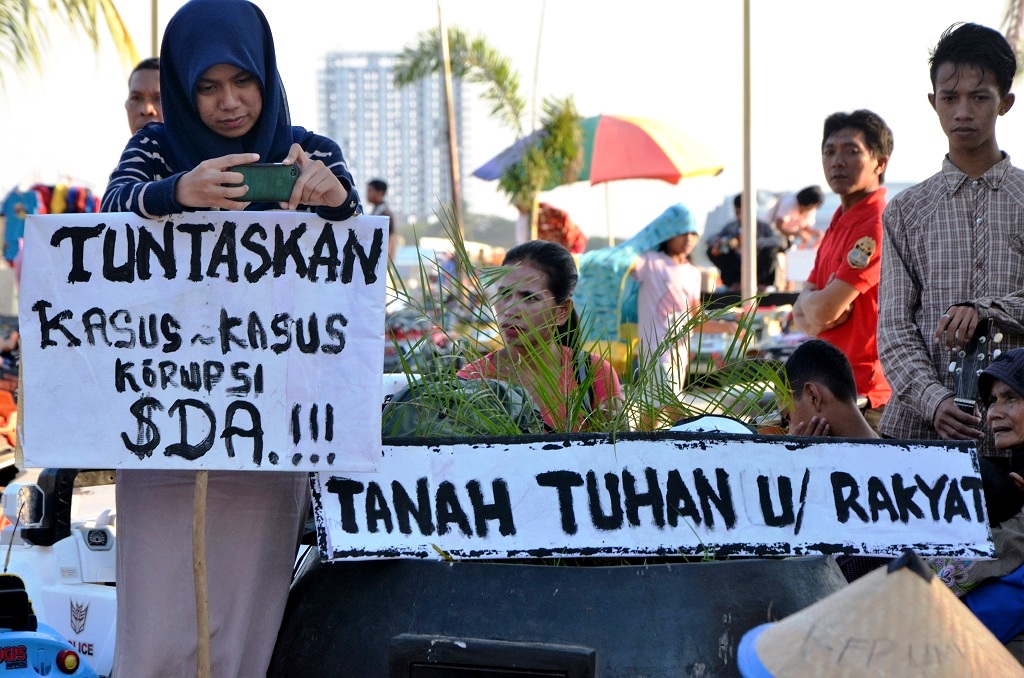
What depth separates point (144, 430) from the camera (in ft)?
8.33

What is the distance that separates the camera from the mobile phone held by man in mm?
2477

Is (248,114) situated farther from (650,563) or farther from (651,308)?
(651,308)

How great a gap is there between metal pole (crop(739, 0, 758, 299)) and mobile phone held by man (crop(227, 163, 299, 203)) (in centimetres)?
991

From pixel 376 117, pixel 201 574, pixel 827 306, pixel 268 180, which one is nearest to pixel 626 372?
pixel 268 180

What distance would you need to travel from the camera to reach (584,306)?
3182 mm

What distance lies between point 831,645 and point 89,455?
1541 mm

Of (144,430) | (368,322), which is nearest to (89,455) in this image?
(144,430)

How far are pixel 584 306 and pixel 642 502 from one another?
773 millimetres

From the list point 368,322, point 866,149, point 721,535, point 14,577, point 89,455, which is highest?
point 866,149

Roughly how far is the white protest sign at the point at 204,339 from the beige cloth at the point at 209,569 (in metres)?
0.15

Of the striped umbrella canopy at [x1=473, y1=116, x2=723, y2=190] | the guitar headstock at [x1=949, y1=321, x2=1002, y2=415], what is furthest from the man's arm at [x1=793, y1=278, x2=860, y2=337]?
the striped umbrella canopy at [x1=473, y1=116, x2=723, y2=190]

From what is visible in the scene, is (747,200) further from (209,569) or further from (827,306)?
(209,569)

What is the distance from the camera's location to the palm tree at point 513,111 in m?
18.7

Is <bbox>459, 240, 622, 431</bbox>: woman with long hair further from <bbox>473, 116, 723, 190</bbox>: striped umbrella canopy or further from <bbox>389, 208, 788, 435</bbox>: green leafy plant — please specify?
<bbox>473, 116, 723, 190</bbox>: striped umbrella canopy
